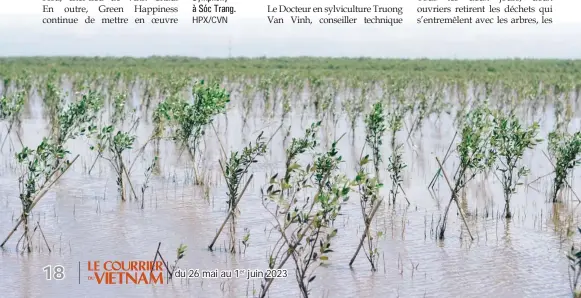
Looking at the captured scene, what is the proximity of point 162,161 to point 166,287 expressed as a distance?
7.60 m

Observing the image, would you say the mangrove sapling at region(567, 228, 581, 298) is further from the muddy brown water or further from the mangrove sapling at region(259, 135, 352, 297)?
the mangrove sapling at region(259, 135, 352, 297)

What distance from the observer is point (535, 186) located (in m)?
13.1

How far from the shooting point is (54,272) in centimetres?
809

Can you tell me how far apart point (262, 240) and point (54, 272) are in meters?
2.52

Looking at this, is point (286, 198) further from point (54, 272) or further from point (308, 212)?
point (54, 272)

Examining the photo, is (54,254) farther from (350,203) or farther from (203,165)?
(203,165)

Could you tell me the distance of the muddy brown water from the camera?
783cm

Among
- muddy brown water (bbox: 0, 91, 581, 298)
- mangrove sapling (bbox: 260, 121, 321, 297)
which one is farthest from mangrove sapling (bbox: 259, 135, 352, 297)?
muddy brown water (bbox: 0, 91, 581, 298)

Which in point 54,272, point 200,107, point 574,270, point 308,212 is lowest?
point 54,272

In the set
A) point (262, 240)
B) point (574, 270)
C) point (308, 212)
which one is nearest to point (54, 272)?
point (262, 240)

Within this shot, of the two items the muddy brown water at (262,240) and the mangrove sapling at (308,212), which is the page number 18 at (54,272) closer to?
the muddy brown water at (262,240)

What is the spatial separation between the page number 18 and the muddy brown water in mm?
69

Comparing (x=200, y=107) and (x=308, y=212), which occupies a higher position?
(x=200, y=107)

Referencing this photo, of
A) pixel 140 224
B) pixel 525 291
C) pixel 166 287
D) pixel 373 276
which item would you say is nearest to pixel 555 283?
pixel 525 291
